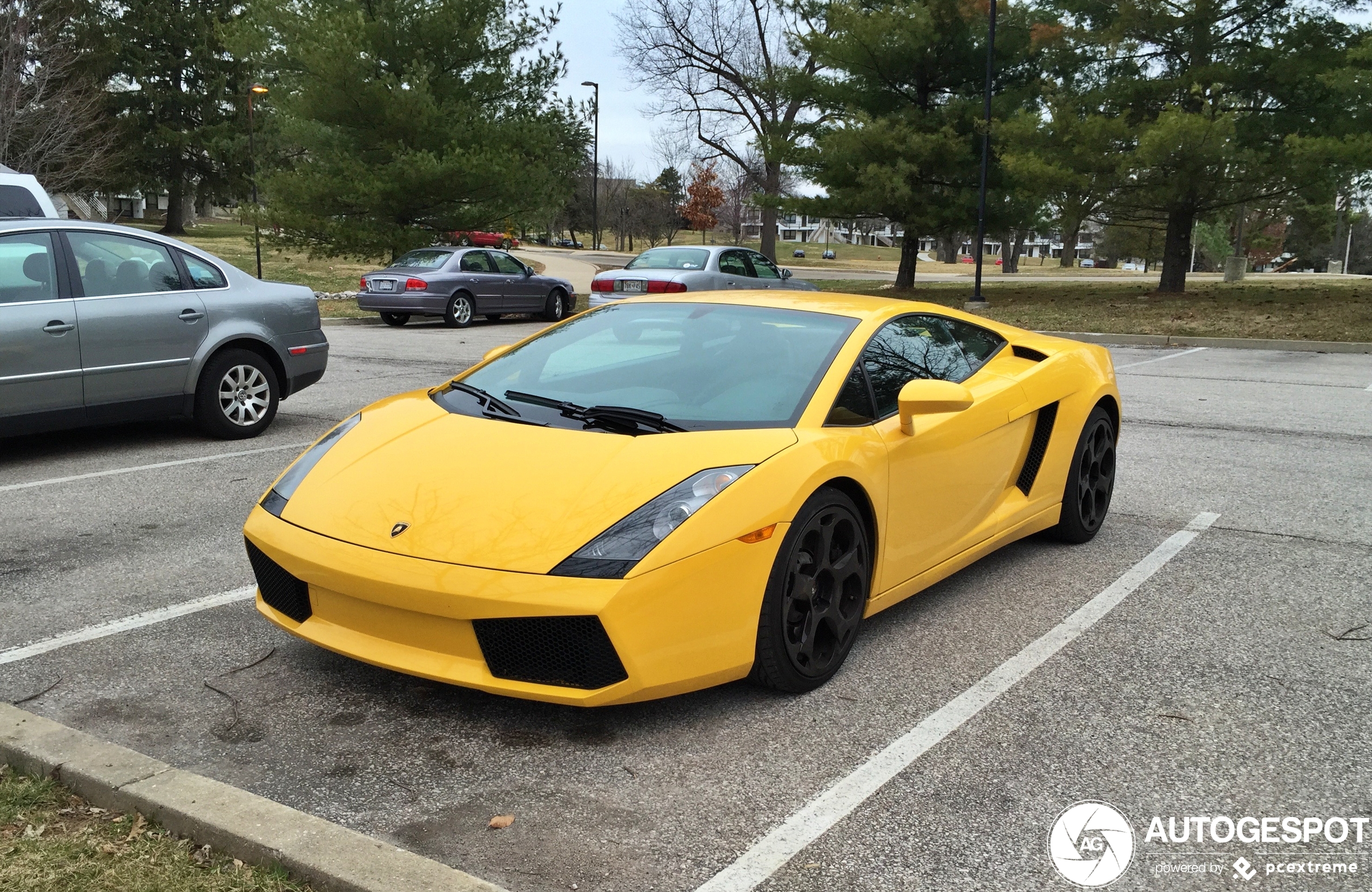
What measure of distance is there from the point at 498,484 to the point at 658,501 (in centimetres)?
52

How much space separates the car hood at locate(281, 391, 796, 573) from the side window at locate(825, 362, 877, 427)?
27 cm

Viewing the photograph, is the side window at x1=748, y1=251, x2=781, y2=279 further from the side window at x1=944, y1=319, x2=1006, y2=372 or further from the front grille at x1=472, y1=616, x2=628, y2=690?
the front grille at x1=472, y1=616, x2=628, y2=690

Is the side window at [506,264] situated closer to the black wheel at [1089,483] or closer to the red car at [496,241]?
the black wheel at [1089,483]

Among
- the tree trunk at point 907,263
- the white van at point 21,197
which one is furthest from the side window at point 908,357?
the tree trunk at point 907,263

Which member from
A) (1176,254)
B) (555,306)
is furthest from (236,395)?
(1176,254)

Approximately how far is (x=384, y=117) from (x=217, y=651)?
74.9 ft

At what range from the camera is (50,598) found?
4.46 m

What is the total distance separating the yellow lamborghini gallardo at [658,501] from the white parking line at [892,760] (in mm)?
418

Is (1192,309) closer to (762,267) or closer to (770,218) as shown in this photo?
(762,267)

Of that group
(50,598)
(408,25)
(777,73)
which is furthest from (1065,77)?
(50,598)

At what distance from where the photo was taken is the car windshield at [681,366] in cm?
388

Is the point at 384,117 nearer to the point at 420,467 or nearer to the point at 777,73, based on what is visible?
the point at 777,73

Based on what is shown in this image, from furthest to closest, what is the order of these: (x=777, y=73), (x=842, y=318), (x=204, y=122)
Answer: (x=204, y=122)
(x=777, y=73)
(x=842, y=318)

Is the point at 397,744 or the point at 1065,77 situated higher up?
the point at 1065,77
